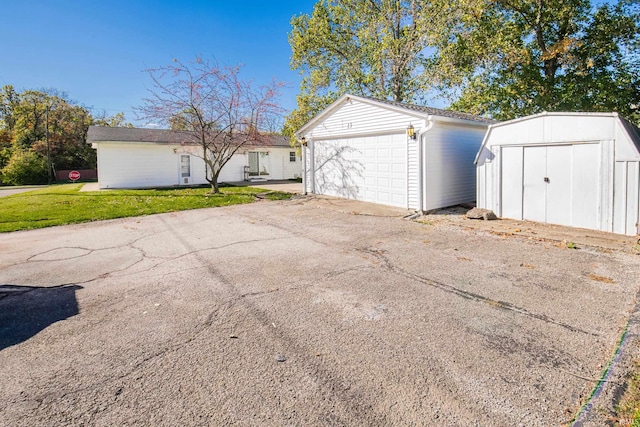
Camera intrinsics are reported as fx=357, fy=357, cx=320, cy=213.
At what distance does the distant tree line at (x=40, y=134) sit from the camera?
91.8 ft

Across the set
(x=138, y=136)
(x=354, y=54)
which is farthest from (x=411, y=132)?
(x=138, y=136)

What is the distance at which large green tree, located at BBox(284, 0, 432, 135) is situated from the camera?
1909 cm

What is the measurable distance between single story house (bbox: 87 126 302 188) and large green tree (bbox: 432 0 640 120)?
34.9ft

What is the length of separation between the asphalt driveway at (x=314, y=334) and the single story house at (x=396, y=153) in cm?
407

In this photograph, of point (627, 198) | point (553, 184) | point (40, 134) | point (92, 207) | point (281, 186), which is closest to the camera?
point (627, 198)

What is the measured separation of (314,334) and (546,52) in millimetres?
17597

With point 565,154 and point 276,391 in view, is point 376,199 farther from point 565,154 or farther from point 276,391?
point 276,391

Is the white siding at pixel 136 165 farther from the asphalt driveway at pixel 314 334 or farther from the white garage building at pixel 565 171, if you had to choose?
the white garage building at pixel 565 171

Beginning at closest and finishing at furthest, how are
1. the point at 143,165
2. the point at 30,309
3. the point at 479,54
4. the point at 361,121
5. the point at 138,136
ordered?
the point at 30,309, the point at 361,121, the point at 479,54, the point at 138,136, the point at 143,165

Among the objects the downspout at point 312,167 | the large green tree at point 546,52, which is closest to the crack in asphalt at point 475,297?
the downspout at point 312,167

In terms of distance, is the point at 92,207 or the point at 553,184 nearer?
the point at 553,184

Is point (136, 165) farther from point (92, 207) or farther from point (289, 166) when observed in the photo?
point (289, 166)

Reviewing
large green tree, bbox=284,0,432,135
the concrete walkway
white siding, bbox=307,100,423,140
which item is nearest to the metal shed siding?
white siding, bbox=307,100,423,140

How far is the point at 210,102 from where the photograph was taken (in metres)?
14.9
